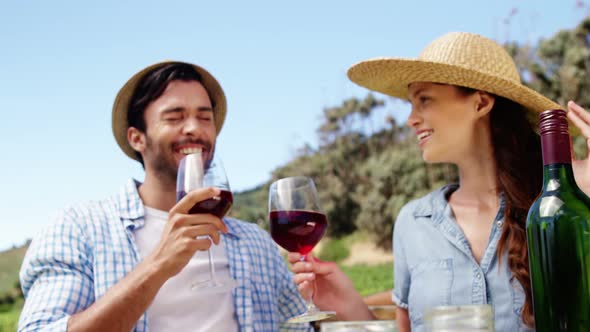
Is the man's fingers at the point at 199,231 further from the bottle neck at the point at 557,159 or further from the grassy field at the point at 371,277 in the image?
the grassy field at the point at 371,277

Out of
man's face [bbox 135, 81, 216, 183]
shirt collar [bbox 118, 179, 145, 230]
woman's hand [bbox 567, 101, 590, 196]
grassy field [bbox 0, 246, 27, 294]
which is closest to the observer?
woman's hand [bbox 567, 101, 590, 196]

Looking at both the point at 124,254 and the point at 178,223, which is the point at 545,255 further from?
the point at 124,254

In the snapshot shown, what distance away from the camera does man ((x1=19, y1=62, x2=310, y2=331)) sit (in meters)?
1.96

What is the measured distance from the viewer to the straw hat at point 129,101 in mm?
2867

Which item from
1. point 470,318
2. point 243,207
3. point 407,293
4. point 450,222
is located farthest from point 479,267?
point 243,207

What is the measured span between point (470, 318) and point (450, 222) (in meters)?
1.47

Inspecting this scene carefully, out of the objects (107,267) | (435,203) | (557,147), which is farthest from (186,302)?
(557,147)

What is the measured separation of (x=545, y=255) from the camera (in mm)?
1118

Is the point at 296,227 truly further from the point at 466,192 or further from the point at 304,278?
the point at 466,192

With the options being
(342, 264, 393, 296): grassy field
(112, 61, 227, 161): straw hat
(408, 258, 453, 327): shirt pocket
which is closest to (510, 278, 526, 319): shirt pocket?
(408, 258, 453, 327): shirt pocket

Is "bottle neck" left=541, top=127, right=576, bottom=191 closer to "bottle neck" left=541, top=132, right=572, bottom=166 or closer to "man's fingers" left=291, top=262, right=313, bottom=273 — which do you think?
"bottle neck" left=541, top=132, right=572, bottom=166

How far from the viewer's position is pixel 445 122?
7.59 feet

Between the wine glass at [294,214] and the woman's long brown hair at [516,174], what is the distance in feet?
2.40

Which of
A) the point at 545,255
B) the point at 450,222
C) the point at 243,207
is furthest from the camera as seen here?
the point at 243,207
